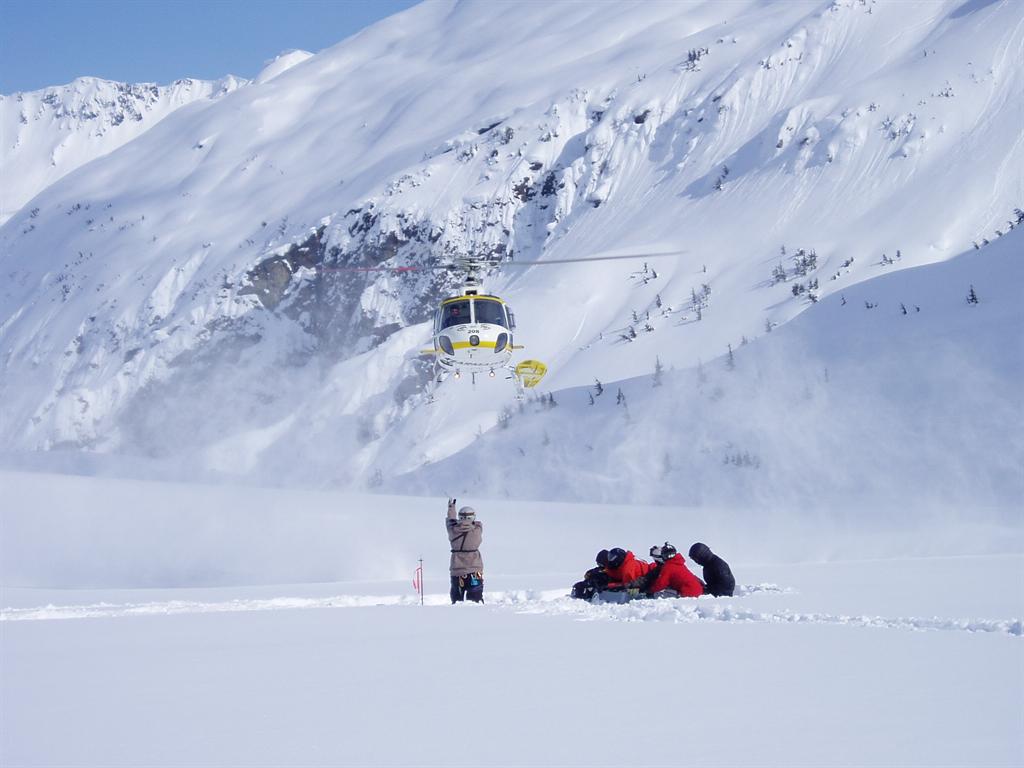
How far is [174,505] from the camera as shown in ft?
64.7

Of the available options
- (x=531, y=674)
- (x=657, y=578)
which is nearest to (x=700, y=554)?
(x=657, y=578)

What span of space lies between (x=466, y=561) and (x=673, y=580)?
2692mm

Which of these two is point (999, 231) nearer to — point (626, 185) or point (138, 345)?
point (626, 185)

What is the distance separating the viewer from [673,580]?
37.6ft

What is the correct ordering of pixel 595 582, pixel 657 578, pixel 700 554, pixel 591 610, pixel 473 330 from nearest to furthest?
pixel 591 610 → pixel 700 554 → pixel 657 578 → pixel 595 582 → pixel 473 330

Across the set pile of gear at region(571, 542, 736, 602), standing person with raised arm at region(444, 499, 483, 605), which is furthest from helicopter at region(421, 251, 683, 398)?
pile of gear at region(571, 542, 736, 602)

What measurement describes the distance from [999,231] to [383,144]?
157ft

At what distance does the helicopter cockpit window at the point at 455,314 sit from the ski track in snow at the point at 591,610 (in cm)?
792

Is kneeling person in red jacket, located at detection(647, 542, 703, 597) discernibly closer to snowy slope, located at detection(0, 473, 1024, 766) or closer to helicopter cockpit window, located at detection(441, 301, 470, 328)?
snowy slope, located at detection(0, 473, 1024, 766)

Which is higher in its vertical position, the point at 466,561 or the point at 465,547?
the point at 465,547

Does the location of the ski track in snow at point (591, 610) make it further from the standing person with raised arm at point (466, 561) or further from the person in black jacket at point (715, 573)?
the person in black jacket at point (715, 573)

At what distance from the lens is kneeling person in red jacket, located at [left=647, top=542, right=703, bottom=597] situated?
11391mm

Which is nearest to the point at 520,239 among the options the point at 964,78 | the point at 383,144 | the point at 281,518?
the point at 383,144

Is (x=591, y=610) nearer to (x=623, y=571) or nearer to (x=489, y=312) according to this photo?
(x=623, y=571)
